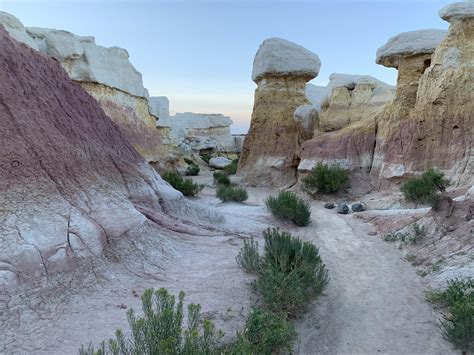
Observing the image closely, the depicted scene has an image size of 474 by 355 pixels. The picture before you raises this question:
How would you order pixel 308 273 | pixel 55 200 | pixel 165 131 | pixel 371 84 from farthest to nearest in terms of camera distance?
pixel 165 131 < pixel 371 84 < pixel 308 273 < pixel 55 200

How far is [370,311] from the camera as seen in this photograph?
427 cm

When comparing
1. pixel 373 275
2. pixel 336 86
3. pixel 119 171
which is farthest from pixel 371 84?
pixel 119 171

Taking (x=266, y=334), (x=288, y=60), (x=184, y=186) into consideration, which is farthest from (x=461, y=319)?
(x=288, y=60)

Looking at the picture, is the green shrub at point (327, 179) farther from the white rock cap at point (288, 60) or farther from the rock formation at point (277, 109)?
the white rock cap at point (288, 60)

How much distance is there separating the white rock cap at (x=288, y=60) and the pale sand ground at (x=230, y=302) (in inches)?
461

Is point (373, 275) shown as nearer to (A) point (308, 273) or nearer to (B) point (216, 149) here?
(A) point (308, 273)

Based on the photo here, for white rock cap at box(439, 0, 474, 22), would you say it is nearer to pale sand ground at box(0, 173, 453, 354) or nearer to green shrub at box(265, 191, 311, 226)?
green shrub at box(265, 191, 311, 226)

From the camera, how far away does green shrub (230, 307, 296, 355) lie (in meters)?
3.05

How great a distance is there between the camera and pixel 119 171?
18.7 feet

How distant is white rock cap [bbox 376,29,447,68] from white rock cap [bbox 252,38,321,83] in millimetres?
4472

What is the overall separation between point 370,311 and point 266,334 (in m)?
1.83

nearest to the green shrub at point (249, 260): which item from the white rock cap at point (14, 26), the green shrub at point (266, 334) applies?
the green shrub at point (266, 334)

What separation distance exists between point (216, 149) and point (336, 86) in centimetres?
2549

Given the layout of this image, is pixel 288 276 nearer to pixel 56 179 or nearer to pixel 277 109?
pixel 56 179
